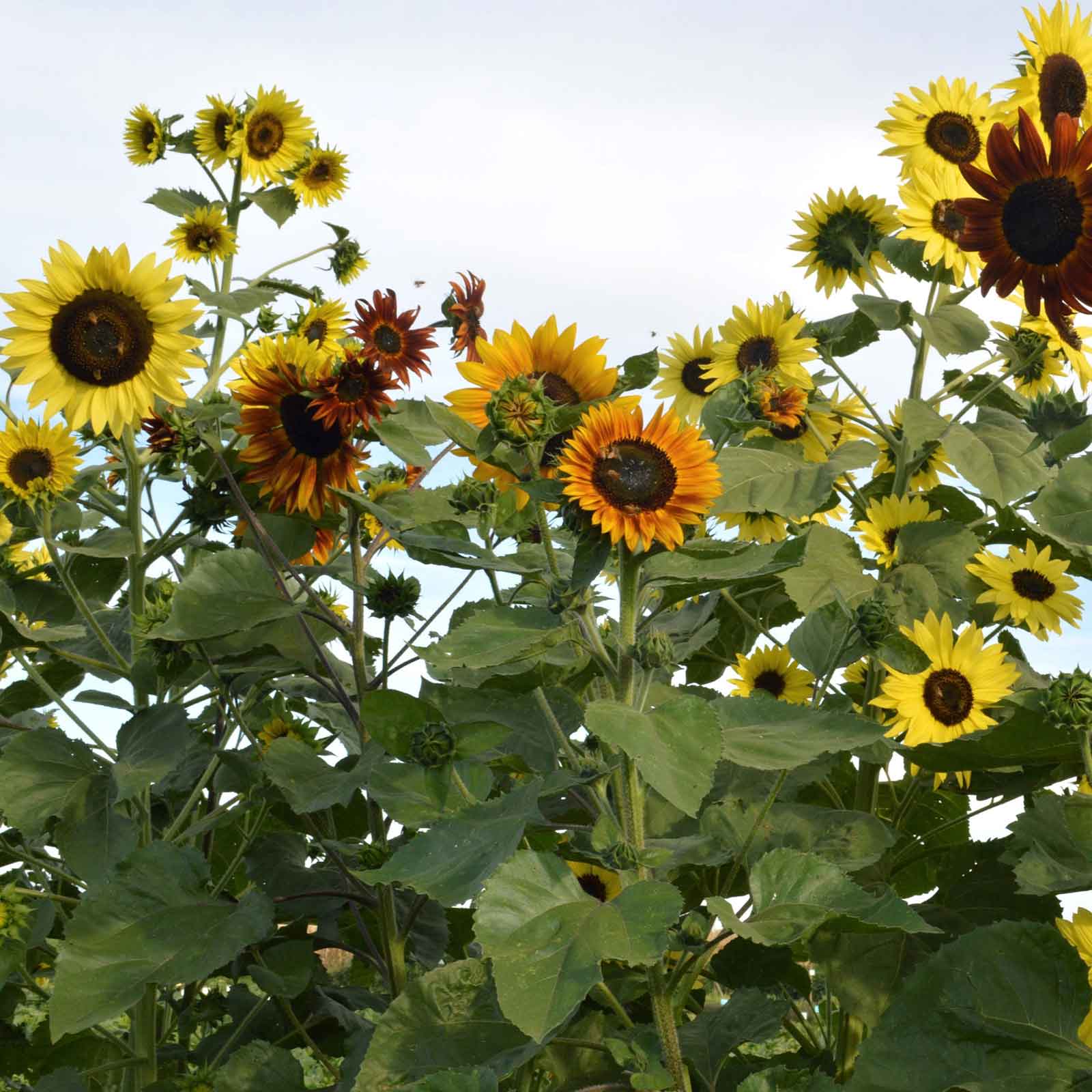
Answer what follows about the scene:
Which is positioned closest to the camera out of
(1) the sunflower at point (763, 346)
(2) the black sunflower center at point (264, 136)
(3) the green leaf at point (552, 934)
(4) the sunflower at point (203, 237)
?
(3) the green leaf at point (552, 934)

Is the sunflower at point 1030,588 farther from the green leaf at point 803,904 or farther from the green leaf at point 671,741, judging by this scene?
the green leaf at point 671,741

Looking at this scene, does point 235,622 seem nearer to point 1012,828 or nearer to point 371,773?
point 371,773

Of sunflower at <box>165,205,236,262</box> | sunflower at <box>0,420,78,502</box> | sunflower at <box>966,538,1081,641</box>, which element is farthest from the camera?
sunflower at <box>165,205,236,262</box>

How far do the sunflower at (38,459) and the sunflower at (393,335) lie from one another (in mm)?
591

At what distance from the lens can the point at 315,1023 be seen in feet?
6.50

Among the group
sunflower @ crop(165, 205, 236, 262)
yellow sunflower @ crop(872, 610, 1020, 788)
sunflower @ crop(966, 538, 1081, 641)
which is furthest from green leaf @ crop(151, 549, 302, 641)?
sunflower @ crop(165, 205, 236, 262)

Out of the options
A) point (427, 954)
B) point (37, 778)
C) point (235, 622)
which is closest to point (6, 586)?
point (37, 778)

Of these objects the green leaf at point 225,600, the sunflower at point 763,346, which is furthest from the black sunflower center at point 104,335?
the sunflower at point 763,346

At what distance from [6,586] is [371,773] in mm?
1014

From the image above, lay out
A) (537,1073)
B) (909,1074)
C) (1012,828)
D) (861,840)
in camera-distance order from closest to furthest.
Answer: (909,1074) → (861,840) → (1012,828) → (537,1073)

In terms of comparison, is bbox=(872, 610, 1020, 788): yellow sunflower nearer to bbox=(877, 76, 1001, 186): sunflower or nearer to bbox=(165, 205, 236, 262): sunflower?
bbox=(877, 76, 1001, 186): sunflower

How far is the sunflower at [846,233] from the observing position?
2357 millimetres

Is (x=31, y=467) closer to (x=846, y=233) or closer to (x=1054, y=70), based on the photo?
(x=846, y=233)

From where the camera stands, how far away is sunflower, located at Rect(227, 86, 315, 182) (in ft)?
9.34
